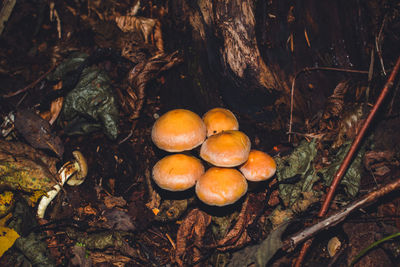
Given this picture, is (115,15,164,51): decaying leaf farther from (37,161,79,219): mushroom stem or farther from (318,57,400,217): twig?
(318,57,400,217): twig

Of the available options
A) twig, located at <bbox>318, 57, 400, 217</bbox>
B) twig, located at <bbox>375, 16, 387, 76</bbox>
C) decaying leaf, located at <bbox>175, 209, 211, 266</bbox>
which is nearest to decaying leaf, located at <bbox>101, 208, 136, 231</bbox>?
decaying leaf, located at <bbox>175, 209, 211, 266</bbox>

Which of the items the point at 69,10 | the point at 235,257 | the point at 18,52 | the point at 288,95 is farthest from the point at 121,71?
the point at 235,257

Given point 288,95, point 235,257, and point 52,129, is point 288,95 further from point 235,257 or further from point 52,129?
point 52,129

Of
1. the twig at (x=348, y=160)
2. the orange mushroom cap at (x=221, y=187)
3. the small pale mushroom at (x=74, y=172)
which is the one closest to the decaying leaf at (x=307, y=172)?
the twig at (x=348, y=160)

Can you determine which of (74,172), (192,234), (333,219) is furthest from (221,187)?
(74,172)

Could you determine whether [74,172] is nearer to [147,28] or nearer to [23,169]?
[23,169]
